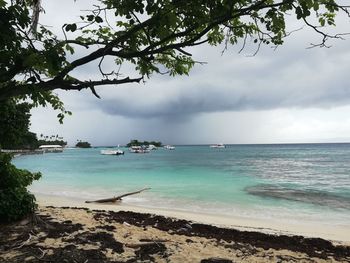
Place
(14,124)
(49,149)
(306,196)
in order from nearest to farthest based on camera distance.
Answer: (14,124) < (306,196) < (49,149)

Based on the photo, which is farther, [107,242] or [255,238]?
[255,238]

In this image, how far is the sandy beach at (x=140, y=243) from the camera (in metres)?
6.38

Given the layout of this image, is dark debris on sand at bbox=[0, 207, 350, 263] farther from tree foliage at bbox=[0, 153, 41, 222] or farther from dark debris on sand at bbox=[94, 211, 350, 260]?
tree foliage at bbox=[0, 153, 41, 222]

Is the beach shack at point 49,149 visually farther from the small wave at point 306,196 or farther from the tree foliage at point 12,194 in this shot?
the tree foliage at point 12,194

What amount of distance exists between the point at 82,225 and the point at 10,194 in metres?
1.69

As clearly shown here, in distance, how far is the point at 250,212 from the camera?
16.0m

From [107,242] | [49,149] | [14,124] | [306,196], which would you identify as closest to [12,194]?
[14,124]

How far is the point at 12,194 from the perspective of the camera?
27.7 ft

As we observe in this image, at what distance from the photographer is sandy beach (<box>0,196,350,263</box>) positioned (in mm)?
6375

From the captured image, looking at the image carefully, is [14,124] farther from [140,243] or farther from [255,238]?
[255,238]

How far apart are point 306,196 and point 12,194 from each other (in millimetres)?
17012

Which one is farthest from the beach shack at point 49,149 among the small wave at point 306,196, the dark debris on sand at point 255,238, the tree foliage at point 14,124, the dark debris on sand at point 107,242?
the dark debris on sand at point 107,242

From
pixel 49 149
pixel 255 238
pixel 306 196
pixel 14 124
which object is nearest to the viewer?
pixel 255 238

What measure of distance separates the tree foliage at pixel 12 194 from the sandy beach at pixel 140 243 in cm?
28
